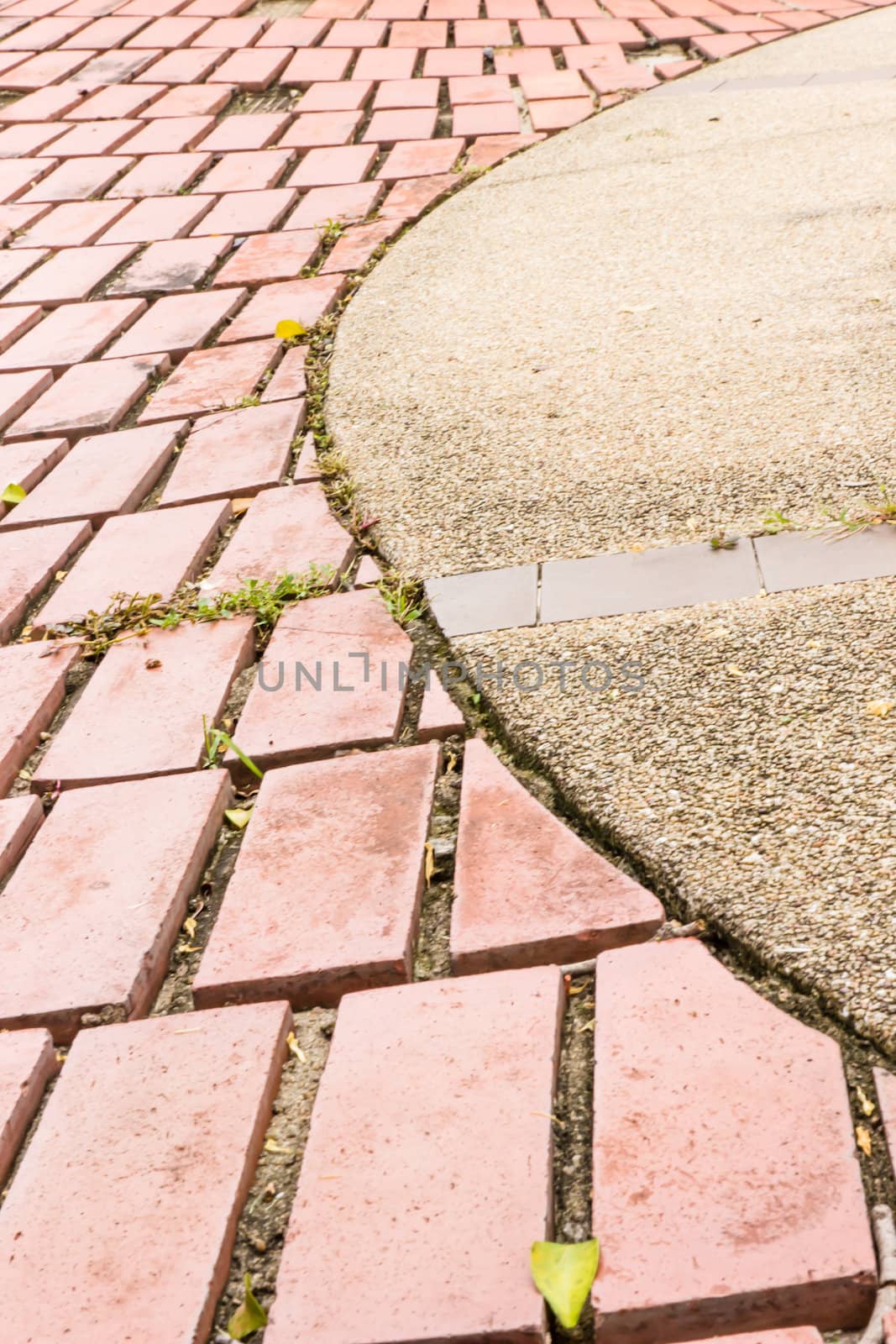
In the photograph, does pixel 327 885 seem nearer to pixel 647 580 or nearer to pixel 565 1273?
pixel 565 1273

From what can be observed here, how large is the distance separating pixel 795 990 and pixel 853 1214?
252 millimetres

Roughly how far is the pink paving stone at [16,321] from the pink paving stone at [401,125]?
1.52 meters

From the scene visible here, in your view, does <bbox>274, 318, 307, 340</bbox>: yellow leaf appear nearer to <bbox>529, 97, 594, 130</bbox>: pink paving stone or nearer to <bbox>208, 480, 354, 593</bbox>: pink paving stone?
<bbox>208, 480, 354, 593</bbox>: pink paving stone

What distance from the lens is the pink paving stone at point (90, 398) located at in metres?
2.75

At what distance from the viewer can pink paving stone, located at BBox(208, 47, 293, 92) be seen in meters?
4.91

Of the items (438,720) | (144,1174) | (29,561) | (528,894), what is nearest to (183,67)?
(29,561)

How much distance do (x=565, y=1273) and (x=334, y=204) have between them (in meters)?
3.42

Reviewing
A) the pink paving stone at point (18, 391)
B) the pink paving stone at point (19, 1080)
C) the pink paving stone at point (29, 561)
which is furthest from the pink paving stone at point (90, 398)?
the pink paving stone at point (19, 1080)

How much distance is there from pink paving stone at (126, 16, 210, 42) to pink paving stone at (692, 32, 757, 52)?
2.12 metres

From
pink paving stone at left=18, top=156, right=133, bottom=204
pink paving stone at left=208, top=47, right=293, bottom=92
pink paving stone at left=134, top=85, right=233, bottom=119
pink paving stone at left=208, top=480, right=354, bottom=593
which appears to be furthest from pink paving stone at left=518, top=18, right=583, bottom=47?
pink paving stone at left=208, top=480, right=354, bottom=593

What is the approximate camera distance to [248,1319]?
1079mm

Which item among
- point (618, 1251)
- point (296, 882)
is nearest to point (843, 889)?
A: point (618, 1251)

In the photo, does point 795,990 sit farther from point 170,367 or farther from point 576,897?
point 170,367

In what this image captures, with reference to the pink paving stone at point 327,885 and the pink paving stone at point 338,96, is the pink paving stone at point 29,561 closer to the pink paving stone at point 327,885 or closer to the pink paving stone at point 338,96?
the pink paving stone at point 327,885
